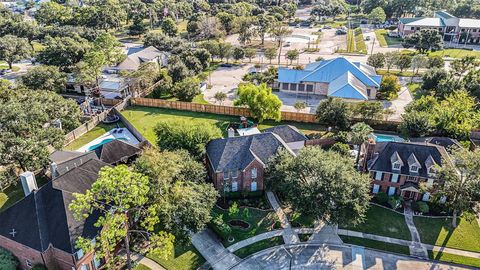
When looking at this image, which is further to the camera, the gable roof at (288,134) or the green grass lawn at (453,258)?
the gable roof at (288,134)

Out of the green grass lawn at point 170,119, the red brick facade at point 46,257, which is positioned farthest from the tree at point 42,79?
the red brick facade at point 46,257

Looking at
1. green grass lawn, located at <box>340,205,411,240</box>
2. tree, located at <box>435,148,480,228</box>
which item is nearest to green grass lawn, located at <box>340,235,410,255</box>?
green grass lawn, located at <box>340,205,411,240</box>

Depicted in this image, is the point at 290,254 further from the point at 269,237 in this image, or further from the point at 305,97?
the point at 305,97

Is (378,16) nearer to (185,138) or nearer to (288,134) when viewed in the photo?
(288,134)

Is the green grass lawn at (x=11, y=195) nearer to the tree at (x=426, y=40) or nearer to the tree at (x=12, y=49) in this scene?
the tree at (x=12, y=49)

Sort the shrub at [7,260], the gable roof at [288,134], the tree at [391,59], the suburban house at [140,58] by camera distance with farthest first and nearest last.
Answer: the tree at [391,59], the suburban house at [140,58], the gable roof at [288,134], the shrub at [7,260]

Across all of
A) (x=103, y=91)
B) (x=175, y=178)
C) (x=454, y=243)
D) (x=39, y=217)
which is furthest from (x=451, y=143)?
(x=103, y=91)

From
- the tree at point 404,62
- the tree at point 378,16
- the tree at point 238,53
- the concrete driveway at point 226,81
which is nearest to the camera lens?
the concrete driveway at point 226,81

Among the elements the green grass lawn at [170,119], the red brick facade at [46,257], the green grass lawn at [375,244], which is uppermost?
the red brick facade at [46,257]

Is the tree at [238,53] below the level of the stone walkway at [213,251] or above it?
above
